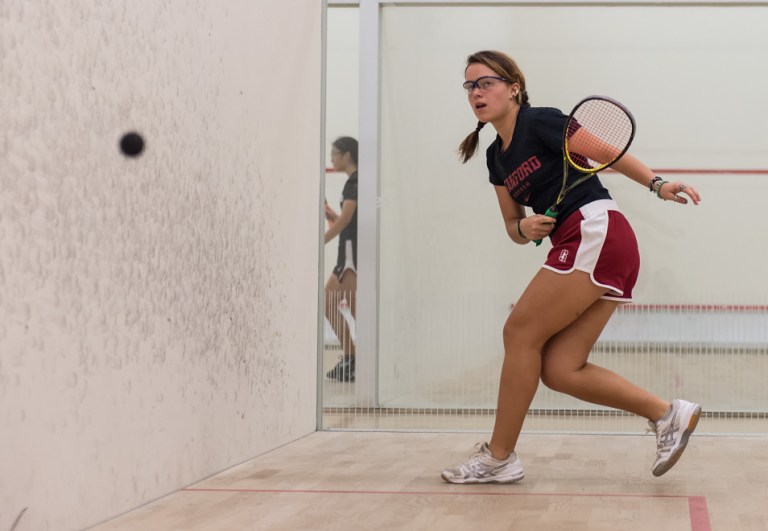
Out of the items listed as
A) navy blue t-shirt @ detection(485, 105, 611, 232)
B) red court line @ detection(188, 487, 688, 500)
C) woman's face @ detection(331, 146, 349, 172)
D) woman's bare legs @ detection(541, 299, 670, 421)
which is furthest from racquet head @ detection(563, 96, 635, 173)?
woman's face @ detection(331, 146, 349, 172)

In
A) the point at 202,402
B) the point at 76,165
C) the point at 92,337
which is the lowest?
the point at 202,402

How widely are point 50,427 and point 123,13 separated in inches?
28.1

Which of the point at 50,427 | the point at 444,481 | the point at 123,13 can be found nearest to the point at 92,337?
the point at 50,427

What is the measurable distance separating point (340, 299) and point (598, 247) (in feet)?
4.50

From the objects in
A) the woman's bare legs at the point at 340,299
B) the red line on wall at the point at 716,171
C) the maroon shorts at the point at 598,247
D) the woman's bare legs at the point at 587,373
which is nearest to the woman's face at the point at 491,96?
the maroon shorts at the point at 598,247

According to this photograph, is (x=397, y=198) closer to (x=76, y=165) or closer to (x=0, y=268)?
(x=76, y=165)

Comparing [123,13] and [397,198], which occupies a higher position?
[123,13]

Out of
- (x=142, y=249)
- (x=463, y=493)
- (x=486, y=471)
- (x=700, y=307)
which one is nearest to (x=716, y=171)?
(x=700, y=307)

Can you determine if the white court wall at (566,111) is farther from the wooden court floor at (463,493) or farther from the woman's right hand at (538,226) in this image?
the woman's right hand at (538,226)

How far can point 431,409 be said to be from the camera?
11.7 ft

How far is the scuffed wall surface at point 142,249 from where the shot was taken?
1752mm

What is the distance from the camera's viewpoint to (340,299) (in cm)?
364

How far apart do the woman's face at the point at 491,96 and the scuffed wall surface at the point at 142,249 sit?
55cm

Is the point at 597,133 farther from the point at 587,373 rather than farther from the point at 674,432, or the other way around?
the point at 674,432
